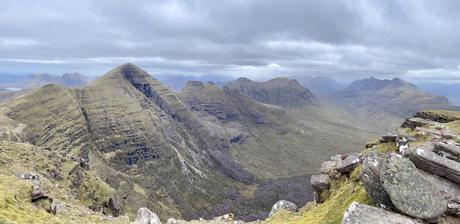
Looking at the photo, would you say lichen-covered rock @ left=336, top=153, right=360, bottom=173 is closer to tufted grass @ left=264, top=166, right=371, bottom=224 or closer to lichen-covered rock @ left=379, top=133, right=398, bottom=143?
tufted grass @ left=264, top=166, right=371, bottom=224

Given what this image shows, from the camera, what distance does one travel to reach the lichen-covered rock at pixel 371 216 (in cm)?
3984

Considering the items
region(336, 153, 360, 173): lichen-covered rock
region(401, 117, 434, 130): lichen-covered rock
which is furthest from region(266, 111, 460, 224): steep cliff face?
region(401, 117, 434, 130): lichen-covered rock

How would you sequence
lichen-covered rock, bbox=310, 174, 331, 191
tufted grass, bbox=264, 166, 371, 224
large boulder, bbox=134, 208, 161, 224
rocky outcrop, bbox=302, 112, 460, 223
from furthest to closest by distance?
lichen-covered rock, bbox=310, 174, 331, 191 → large boulder, bbox=134, 208, 161, 224 → tufted grass, bbox=264, 166, 371, 224 → rocky outcrop, bbox=302, 112, 460, 223

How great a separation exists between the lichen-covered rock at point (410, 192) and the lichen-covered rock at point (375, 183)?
3.90 ft

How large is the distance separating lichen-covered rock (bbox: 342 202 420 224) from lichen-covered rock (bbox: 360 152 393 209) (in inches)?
70.6

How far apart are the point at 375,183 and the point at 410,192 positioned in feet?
11.8

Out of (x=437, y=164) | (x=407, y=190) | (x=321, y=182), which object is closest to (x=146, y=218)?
(x=321, y=182)

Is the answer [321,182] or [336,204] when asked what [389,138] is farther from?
[336,204]

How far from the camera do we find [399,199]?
135 ft

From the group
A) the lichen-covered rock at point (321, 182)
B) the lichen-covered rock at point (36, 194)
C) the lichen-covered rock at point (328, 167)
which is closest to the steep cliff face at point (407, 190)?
the lichen-covered rock at point (321, 182)

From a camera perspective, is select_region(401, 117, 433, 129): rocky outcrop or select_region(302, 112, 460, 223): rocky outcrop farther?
select_region(401, 117, 433, 129): rocky outcrop

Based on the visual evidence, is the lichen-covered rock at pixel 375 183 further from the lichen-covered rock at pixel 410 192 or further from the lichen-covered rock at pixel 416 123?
the lichen-covered rock at pixel 416 123

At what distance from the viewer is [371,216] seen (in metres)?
40.2

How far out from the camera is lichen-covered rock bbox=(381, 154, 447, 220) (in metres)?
41.1
